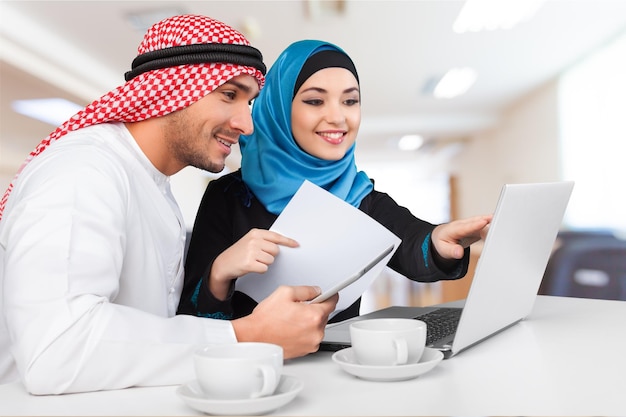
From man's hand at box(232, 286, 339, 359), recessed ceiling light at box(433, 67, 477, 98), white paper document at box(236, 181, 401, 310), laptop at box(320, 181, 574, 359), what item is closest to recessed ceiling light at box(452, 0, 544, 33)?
recessed ceiling light at box(433, 67, 477, 98)

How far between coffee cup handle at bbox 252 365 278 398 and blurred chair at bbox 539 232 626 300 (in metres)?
1.79

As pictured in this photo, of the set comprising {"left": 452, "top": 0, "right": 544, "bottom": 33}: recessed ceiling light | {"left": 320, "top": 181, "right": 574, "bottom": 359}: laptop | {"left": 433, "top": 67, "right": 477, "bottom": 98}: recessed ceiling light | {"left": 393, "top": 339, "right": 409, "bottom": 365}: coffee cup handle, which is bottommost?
{"left": 393, "top": 339, "right": 409, "bottom": 365}: coffee cup handle

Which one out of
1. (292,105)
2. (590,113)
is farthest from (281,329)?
(590,113)

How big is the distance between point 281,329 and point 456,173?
12208mm

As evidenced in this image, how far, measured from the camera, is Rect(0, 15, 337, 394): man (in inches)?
30.7

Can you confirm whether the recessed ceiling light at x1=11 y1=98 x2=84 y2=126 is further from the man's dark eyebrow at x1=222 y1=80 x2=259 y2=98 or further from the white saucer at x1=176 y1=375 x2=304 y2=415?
the white saucer at x1=176 y1=375 x2=304 y2=415

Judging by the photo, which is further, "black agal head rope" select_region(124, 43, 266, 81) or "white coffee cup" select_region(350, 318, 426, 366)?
"black agal head rope" select_region(124, 43, 266, 81)

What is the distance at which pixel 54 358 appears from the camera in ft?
2.49

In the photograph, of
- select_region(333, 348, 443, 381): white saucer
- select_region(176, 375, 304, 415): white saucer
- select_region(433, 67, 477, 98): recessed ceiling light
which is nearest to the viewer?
select_region(176, 375, 304, 415): white saucer

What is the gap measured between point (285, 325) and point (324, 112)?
83 centimetres

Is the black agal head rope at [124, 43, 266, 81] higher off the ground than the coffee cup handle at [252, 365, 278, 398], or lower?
higher

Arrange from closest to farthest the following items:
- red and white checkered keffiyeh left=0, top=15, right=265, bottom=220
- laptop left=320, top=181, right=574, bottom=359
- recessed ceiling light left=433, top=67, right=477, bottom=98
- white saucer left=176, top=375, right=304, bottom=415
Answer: white saucer left=176, top=375, right=304, bottom=415, laptop left=320, top=181, right=574, bottom=359, red and white checkered keffiyeh left=0, top=15, right=265, bottom=220, recessed ceiling light left=433, top=67, right=477, bottom=98

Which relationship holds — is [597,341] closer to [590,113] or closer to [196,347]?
[196,347]

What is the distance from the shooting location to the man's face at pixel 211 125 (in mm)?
1259
